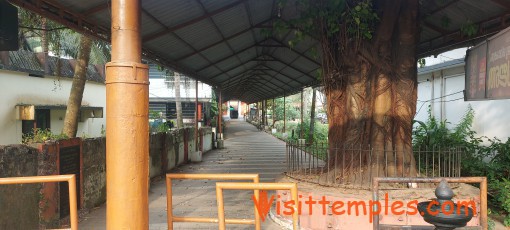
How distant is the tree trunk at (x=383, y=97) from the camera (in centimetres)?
672

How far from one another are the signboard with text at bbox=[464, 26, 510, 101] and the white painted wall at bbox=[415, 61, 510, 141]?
6294mm

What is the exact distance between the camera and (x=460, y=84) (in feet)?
41.8

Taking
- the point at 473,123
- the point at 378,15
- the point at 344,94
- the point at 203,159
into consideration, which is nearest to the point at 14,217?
the point at 344,94

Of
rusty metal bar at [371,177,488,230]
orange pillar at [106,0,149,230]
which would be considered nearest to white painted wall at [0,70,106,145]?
orange pillar at [106,0,149,230]

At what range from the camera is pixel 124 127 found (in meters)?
2.52

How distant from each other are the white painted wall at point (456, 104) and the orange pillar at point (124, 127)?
1018cm

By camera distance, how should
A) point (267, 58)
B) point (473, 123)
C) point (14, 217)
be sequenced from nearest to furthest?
point (14, 217)
point (473, 123)
point (267, 58)

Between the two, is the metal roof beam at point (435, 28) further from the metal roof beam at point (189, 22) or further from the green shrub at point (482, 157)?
the metal roof beam at point (189, 22)

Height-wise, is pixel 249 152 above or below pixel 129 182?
below

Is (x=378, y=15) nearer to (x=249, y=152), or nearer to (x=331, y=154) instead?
(x=331, y=154)

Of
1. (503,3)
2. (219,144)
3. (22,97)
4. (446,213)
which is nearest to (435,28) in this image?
(503,3)

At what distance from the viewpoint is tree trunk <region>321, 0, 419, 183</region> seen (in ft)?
22.0

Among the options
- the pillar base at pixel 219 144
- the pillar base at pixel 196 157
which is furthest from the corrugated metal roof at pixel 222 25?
the pillar base at pixel 219 144

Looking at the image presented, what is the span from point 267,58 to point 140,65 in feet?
47.2
